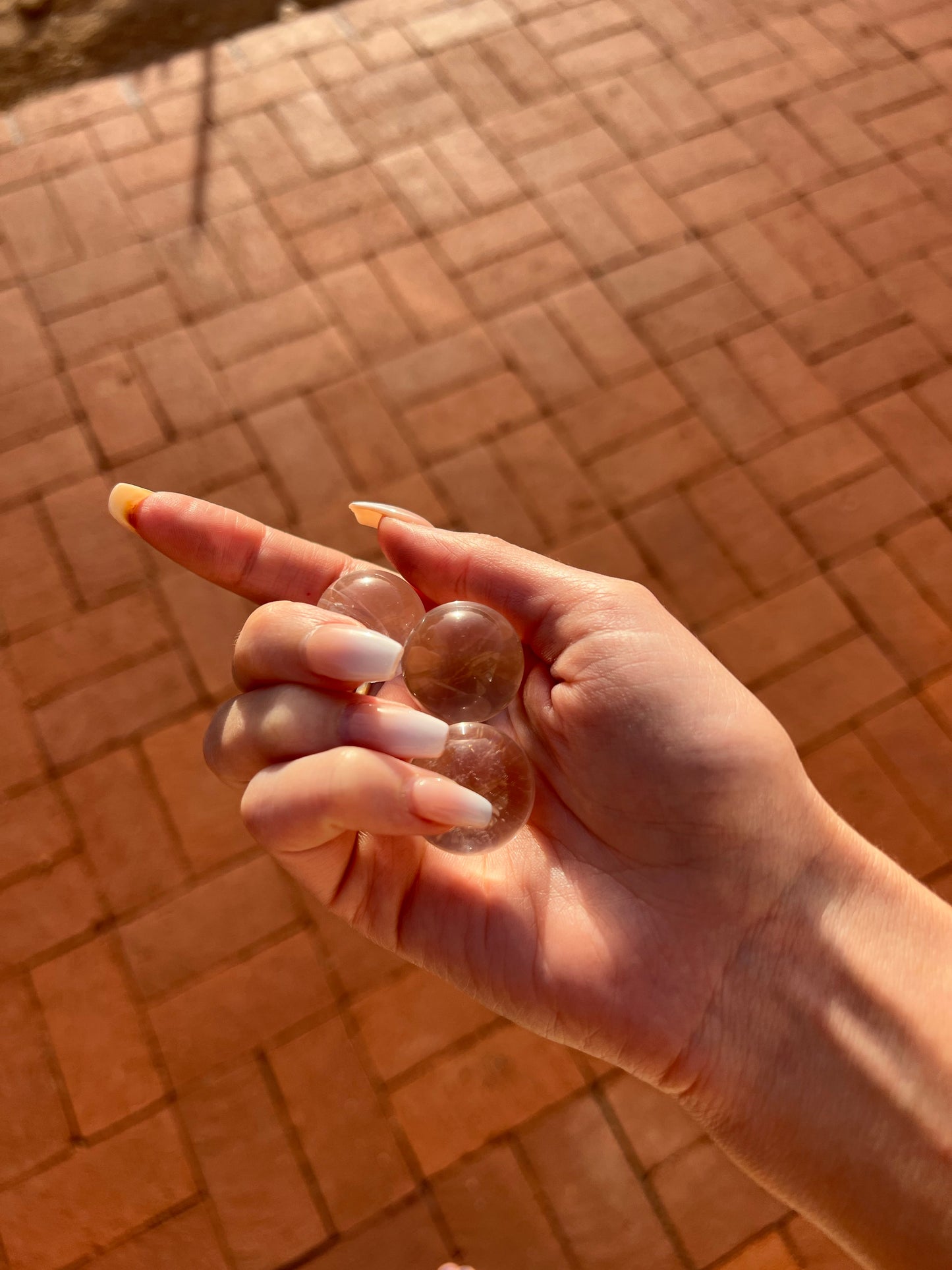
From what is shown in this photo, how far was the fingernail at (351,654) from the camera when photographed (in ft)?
3.73

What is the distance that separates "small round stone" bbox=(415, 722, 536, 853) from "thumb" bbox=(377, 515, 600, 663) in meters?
0.25

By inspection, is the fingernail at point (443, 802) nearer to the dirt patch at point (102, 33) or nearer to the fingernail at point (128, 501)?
the fingernail at point (128, 501)

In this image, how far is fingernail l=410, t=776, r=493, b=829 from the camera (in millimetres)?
1062

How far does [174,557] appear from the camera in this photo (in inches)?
53.8

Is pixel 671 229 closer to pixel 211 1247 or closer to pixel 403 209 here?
pixel 403 209

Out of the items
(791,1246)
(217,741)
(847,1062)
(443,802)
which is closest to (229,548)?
(217,741)

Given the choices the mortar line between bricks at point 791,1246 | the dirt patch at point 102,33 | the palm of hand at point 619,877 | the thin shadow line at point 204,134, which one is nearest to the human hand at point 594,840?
the palm of hand at point 619,877

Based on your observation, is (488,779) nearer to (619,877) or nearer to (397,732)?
(397,732)

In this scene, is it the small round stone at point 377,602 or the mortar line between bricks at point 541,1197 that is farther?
the mortar line between bricks at point 541,1197

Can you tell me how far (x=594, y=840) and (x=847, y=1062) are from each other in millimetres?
420

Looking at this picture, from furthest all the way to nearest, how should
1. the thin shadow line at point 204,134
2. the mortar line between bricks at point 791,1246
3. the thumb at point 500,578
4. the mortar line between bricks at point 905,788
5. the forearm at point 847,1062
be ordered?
the thin shadow line at point 204,134 → the mortar line between bricks at point 905,788 → the mortar line between bricks at point 791,1246 → the thumb at point 500,578 → the forearm at point 847,1062

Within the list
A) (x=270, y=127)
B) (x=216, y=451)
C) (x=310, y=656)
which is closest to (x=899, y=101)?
(x=270, y=127)

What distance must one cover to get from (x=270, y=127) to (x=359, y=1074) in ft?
9.33

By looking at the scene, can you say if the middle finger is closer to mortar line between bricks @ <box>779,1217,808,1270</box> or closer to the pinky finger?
the pinky finger
